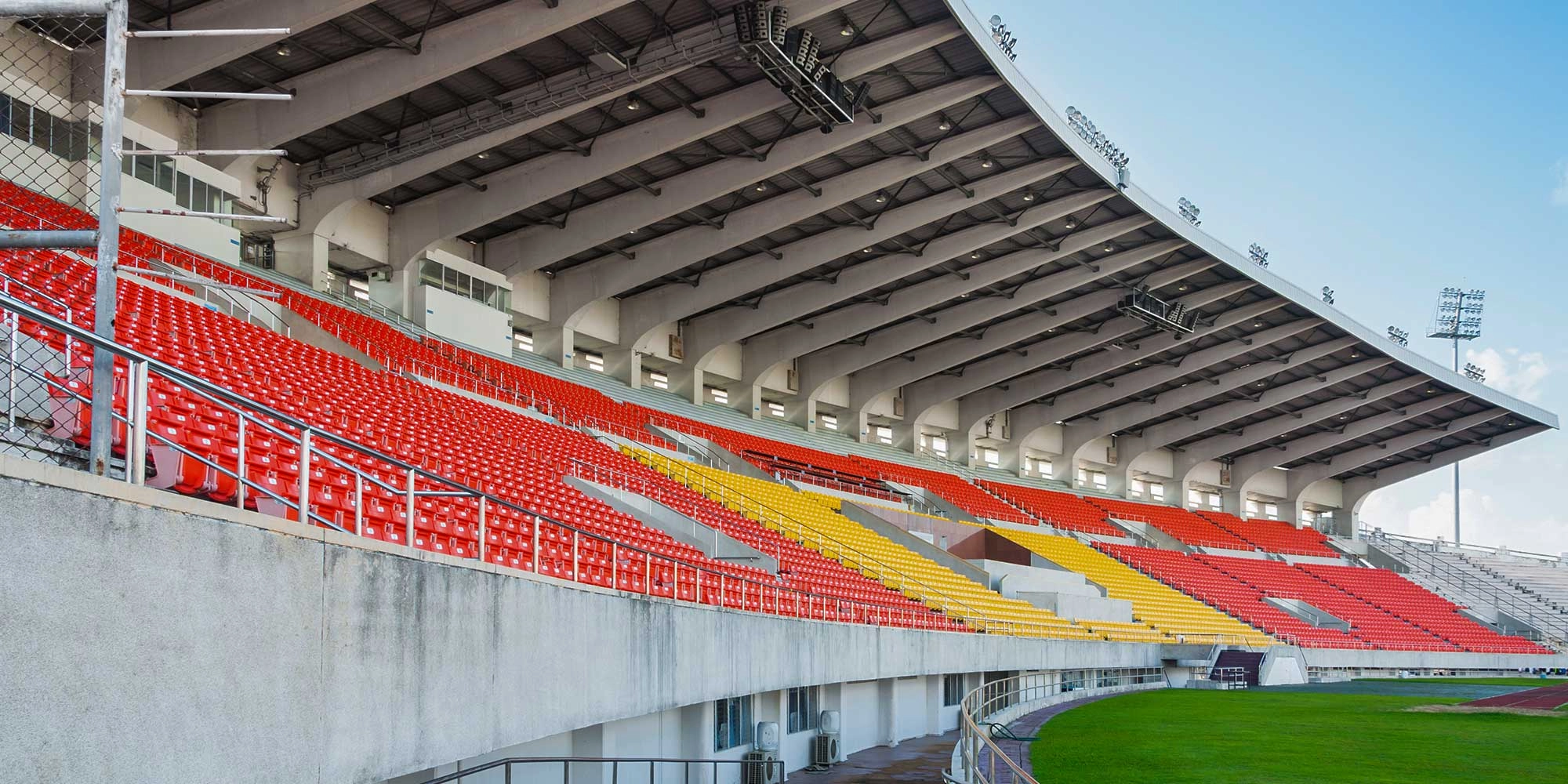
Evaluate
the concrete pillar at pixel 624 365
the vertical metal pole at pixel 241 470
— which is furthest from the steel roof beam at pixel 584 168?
the vertical metal pole at pixel 241 470

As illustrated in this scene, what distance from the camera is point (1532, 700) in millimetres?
25469

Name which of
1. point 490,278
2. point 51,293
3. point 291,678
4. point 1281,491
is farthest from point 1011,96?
point 1281,491

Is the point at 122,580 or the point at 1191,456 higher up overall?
the point at 1191,456

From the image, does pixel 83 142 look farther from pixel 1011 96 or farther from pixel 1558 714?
pixel 1558 714

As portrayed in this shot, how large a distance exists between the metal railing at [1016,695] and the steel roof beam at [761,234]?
11.8 meters

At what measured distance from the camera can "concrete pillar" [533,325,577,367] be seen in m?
34.9

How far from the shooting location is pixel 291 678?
605cm

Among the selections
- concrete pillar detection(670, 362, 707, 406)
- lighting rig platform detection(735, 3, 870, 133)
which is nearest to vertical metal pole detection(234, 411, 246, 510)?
lighting rig platform detection(735, 3, 870, 133)

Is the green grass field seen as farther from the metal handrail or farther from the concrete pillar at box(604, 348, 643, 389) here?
the concrete pillar at box(604, 348, 643, 389)

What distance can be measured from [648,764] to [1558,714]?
52.1ft

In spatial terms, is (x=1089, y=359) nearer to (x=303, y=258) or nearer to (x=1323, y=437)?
(x=1323, y=437)

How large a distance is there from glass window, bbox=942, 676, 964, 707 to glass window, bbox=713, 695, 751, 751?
8.80 metres

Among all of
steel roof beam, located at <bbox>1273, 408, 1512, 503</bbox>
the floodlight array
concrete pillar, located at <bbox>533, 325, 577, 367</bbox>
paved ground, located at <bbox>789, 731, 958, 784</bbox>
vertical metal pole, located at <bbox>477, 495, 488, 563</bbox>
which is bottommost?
paved ground, located at <bbox>789, 731, 958, 784</bbox>

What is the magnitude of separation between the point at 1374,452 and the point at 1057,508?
1892 cm
